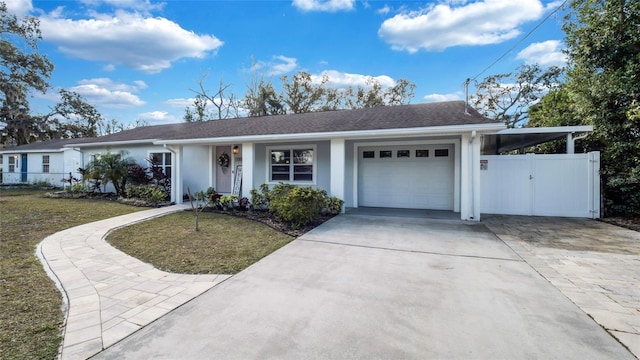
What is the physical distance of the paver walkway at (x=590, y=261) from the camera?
275 cm

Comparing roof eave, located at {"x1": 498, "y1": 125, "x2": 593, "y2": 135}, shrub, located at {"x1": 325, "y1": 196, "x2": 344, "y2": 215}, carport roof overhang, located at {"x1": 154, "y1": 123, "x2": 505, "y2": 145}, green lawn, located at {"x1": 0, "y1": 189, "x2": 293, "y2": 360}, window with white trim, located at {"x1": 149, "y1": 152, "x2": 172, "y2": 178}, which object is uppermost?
roof eave, located at {"x1": 498, "y1": 125, "x2": 593, "y2": 135}

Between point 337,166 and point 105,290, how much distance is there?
609 cm

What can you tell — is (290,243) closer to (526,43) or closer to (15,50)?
(526,43)

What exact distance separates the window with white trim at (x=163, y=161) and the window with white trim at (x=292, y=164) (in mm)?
4768

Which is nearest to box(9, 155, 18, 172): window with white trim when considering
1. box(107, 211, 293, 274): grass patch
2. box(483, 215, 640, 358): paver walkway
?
box(107, 211, 293, 274): grass patch

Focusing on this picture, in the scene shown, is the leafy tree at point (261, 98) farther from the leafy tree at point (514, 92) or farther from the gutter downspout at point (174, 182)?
the leafy tree at point (514, 92)

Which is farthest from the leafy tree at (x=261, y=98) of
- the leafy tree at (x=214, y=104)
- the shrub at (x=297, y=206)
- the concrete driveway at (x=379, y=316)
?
the concrete driveway at (x=379, y=316)

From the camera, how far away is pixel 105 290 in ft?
10.8

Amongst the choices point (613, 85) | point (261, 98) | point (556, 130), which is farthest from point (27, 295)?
point (261, 98)

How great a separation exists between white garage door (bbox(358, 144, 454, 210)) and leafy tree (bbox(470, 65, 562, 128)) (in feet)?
48.6

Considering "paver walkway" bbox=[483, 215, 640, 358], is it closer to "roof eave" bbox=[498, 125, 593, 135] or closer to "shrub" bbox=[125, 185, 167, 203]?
"roof eave" bbox=[498, 125, 593, 135]

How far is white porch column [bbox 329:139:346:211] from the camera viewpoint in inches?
322

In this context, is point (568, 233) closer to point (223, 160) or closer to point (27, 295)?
point (27, 295)

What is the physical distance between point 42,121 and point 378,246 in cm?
3315
